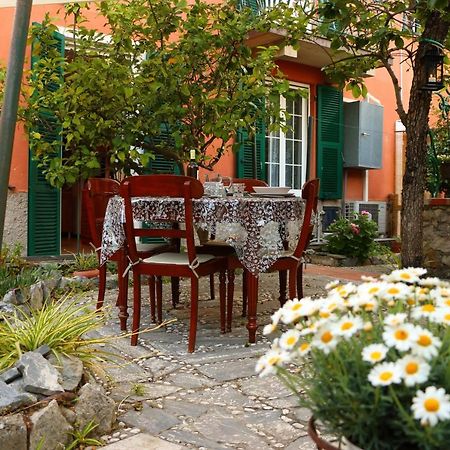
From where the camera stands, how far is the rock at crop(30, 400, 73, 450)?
71.8 inches

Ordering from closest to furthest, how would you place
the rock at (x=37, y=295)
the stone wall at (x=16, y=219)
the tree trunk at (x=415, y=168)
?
the rock at (x=37, y=295) < the tree trunk at (x=415, y=168) < the stone wall at (x=16, y=219)

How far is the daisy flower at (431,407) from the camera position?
0.90m

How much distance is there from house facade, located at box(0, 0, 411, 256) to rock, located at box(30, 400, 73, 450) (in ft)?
16.6

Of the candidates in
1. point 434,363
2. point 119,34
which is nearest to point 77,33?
point 119,34

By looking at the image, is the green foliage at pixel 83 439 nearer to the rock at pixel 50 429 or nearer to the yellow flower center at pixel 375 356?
the rock at pixel 50 429

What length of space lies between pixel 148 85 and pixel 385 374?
4.41m

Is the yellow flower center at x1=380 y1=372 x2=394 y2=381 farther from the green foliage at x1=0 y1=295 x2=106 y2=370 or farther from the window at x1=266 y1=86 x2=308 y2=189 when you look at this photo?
the window at x1=266 y1=86 x2=308 y2=189

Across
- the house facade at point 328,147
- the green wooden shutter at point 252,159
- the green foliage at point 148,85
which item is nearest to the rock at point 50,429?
the green foliage at point 148,85

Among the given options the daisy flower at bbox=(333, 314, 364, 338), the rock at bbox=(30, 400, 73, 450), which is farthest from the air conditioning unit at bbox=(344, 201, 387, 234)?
the daisy flower at bbox=(333, 314, 364, 338)

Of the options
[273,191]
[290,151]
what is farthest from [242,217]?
[290,151]

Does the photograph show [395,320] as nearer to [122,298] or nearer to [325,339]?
[325,339]

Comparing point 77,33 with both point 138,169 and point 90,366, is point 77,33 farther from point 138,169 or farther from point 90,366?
point 90,366

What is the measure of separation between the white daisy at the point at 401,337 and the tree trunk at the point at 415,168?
4.67 metres

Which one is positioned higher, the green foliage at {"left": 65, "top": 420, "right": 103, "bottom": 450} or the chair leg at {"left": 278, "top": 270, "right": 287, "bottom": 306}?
the chair leg at {"left": 278, "top": 270, "right": 287, "bottom": 306}
